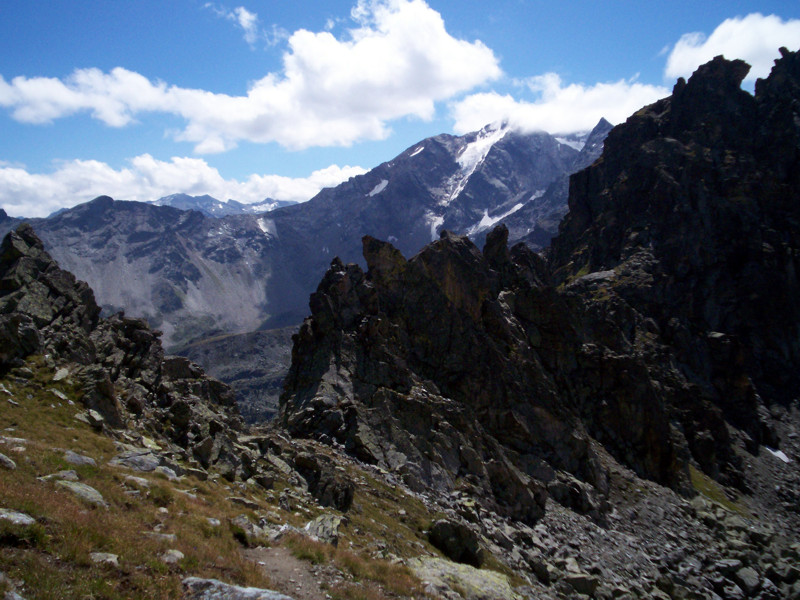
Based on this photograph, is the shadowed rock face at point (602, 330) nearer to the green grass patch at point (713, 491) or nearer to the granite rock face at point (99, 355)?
the green grass patch at point (713, 491)

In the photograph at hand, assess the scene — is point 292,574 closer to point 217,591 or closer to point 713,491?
point 217,591

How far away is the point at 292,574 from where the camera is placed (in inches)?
704

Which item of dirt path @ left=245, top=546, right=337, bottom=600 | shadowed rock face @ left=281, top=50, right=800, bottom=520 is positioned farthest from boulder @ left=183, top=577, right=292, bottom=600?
shadowed rock face @ left=281, top=50, right=800, bottom=520

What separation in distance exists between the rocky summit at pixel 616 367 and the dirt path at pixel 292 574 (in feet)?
79.4

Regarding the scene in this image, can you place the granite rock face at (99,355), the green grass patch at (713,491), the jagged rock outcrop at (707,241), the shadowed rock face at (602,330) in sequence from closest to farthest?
the granite rock face at (99,355) → the shadowed rock face at (602,330) → the green grass patch at (713,491) → the jagged rock outcrop at (707,241)

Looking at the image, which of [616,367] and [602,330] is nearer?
[616,367]

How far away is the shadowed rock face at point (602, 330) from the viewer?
52875mm

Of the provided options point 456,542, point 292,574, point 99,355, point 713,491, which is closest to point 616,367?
point 713,491

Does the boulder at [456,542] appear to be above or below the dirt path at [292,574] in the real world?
below

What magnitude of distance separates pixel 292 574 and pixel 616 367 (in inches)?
3019

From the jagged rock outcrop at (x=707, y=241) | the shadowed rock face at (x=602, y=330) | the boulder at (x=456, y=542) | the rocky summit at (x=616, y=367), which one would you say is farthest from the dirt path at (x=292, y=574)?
the jagged rock outcrop at (x=707, y=241)

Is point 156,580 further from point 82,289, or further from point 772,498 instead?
point 772,498

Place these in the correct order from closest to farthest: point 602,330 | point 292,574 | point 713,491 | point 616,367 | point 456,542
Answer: point 292,574 < point 456,542 < point 713,491 < point 616,367 < point 602,330

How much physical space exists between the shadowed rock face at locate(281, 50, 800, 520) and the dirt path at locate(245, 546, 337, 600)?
25.4 m
